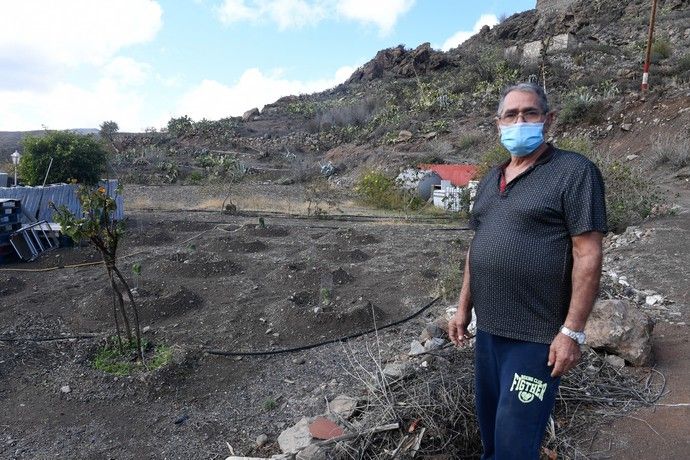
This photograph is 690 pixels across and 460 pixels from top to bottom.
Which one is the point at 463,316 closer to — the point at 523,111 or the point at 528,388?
the point at 528,388

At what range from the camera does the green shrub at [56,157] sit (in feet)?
38.7

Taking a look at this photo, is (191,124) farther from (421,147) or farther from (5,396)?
(5,396)

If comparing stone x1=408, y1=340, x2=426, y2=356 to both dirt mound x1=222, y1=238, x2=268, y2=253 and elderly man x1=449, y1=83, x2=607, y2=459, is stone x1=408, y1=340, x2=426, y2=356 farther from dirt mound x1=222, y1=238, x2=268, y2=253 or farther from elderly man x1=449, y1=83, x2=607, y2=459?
dirt mound x1=222, y1=238, x2=268, y2=253

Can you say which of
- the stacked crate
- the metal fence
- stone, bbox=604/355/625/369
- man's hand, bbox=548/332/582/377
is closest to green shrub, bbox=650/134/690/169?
stone, bbox=604/355/625/369

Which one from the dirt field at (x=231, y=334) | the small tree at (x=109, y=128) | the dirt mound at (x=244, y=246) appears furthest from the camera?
the small tree at (x=109, y=128)

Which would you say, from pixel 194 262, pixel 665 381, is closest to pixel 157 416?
pixel 665 381

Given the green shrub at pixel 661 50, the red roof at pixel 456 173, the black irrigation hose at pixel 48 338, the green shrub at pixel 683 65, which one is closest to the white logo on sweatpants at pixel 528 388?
the black irrigation hose at pixel 48 338

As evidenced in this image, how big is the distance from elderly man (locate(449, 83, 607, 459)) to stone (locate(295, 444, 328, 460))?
43.1 inches

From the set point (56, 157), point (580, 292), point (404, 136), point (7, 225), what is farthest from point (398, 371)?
point (404, 136)

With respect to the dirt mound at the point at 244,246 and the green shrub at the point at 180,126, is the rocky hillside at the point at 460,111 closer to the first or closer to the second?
the green shrub at the point at 180,126

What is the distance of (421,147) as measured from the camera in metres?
24.2

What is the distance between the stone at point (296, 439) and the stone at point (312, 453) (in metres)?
0.12

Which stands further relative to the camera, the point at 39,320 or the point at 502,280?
the point at 39,320

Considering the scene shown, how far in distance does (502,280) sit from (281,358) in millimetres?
3439
